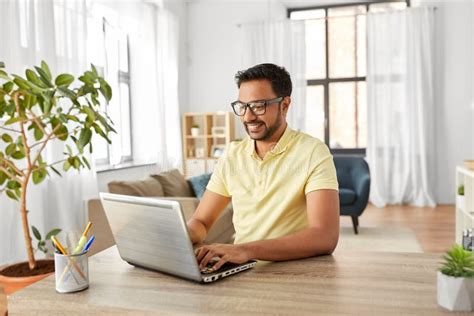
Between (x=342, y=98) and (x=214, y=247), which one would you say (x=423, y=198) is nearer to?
(x=342, y=98)

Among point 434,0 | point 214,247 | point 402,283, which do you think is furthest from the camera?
point 434,0

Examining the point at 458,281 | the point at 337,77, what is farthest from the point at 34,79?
the point at 337,77

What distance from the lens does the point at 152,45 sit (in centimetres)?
609

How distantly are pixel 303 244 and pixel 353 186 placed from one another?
409cm

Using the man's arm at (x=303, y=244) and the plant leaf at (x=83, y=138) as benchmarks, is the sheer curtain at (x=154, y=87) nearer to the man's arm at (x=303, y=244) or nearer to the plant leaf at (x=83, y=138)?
the plant leaf at (x=83, y=138)

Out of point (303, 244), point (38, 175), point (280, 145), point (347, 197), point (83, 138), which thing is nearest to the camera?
point (303, 244)

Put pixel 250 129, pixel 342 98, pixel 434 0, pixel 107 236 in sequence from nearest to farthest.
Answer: pixel 250 129 → pixel 107 236 → pixel 434 0 → pixel 342 98

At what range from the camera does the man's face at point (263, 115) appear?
5.21 feet

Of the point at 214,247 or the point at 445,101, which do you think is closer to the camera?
the point at 214,247

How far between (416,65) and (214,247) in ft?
20.5

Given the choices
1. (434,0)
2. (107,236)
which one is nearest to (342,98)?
(434,0)

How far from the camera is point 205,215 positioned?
1737mm

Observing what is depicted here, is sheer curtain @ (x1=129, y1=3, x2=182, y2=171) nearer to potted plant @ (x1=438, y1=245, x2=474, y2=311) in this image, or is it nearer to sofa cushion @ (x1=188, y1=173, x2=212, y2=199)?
sofa cushion @ (x1=188, y1=173, x2=212, y2=199)

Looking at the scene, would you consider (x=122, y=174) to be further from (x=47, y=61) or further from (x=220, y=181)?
(x=220, y=181)
